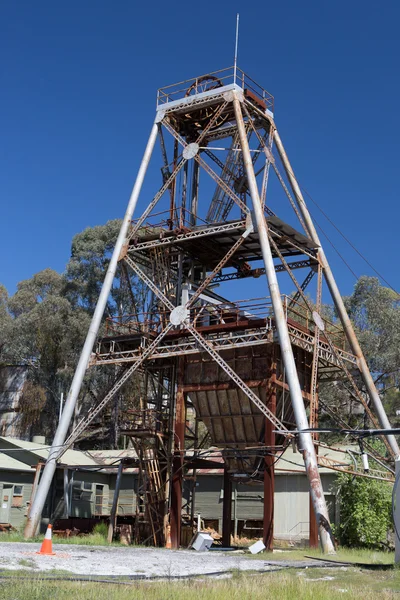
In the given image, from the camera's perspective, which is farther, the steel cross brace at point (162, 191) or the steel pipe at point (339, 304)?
the steel cross brace at point (162, 191)

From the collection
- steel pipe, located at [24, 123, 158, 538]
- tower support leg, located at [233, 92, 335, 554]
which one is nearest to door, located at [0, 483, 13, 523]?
steel pipe, located at [24, 123, 158, 538]

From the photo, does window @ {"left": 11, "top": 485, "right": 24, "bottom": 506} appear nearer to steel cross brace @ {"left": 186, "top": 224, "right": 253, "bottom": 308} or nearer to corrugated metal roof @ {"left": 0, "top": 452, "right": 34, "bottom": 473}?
corrugated metal roof @ {"left": 0, "top": 452, "right": 34, "bottom": 473}

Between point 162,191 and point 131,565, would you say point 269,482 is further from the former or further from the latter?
A: point 162,191

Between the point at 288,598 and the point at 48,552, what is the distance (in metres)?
9.13

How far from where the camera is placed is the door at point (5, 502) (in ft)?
115

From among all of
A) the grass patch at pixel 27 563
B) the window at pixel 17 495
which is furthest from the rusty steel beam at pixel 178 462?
the grass patch at pixel 27 563

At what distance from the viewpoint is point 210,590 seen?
1214cm

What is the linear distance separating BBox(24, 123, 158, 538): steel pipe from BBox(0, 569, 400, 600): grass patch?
610 inches

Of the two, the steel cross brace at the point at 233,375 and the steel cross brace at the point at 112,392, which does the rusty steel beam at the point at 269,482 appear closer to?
the steel cross brace at the point at 233,375

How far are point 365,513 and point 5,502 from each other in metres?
16.9

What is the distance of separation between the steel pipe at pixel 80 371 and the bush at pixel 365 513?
12742 mm

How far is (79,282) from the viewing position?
210 ft

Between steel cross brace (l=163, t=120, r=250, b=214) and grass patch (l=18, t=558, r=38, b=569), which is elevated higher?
steel cross brace (l=163, t=120, r=250, b=214)

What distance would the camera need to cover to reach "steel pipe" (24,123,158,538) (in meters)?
28.5
